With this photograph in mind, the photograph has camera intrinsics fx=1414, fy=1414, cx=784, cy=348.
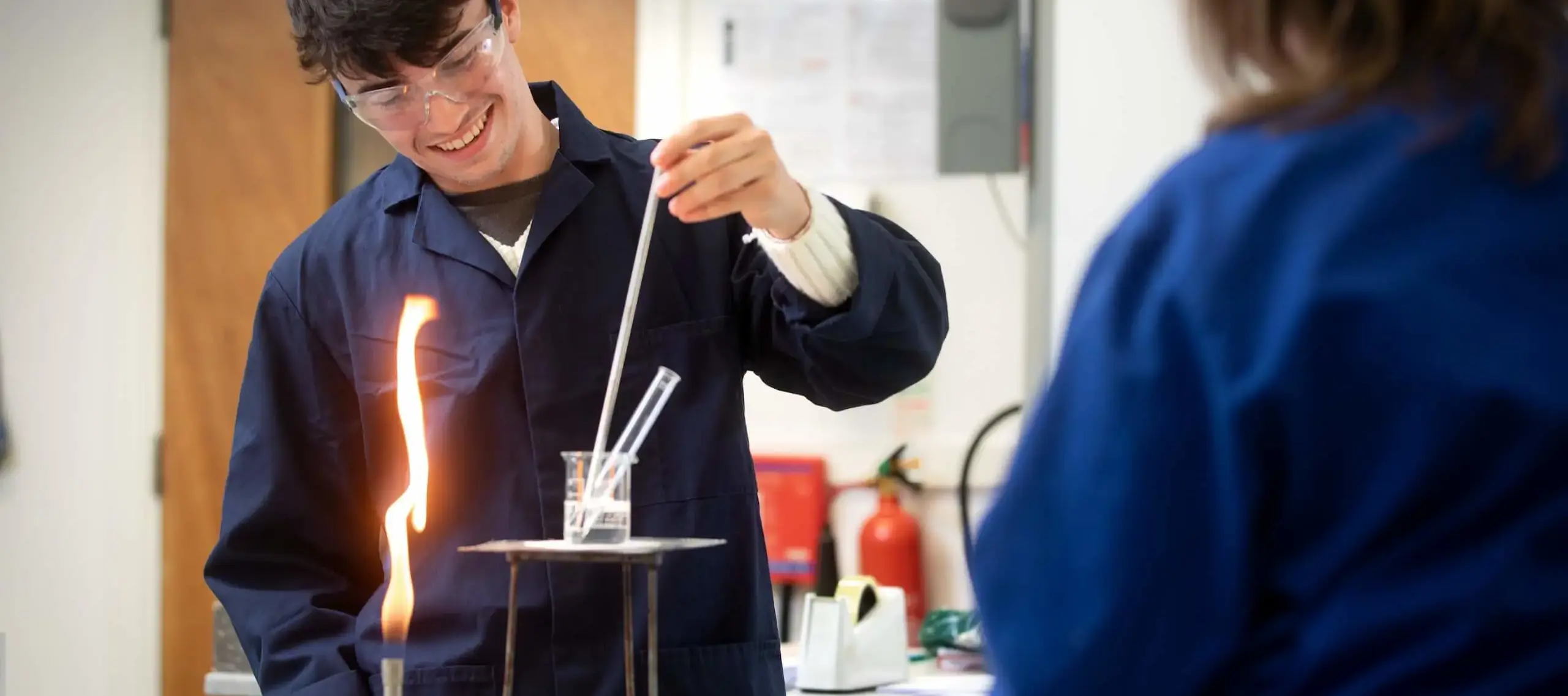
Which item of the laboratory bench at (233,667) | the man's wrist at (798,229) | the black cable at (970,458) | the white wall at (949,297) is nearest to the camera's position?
the man's wrist at (798,229)

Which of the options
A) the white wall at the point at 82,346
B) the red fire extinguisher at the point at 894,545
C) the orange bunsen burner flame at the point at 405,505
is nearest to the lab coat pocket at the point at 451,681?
the orange bunsen burner flame at the point at 405,505

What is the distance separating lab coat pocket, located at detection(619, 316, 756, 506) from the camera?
4.34 ft

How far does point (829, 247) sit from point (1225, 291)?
0.63m

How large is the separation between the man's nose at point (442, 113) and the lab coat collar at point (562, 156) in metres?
0.08

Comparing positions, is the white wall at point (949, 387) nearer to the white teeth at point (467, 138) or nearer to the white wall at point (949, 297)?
the white wall at point (949, 297)

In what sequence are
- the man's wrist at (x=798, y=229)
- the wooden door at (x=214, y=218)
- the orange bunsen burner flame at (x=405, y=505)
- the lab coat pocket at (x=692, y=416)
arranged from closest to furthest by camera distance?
the orange bunsen burner flame at (x=405, y=505), the man's wrist at (x=798, y=229), the lab coat pocket at (x=692, y=416), the wooden door at (x=214, y=218)

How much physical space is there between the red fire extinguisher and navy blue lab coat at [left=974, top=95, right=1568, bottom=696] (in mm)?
1976

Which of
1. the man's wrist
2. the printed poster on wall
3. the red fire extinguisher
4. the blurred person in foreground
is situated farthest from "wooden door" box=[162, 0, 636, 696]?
the blurred person in foreground

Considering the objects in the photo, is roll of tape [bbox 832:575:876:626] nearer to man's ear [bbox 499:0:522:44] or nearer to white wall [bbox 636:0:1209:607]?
white wall [bbox 636:0:1209:607]

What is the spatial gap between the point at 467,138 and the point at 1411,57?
96 cm

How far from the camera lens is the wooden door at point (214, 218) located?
2.93 meters

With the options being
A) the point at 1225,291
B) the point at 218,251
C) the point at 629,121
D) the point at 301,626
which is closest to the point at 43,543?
the point at 218,251

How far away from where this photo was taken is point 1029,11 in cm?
232

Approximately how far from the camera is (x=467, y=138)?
1388mm
